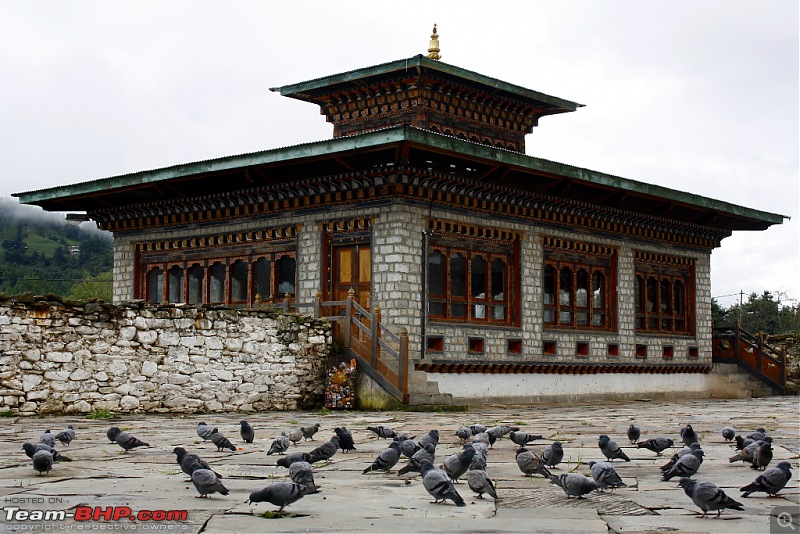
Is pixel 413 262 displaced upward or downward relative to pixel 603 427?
upward

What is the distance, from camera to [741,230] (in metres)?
28.4

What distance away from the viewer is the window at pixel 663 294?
25172mm

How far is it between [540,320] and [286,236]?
555cm

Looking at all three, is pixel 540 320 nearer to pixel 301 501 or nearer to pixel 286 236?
pixel 286 236

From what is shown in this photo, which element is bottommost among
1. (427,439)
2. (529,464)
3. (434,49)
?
(529,464)

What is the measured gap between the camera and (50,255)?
77.1m

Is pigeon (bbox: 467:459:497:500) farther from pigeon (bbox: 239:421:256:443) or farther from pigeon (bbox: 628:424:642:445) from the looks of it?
pigeon (bbox: 239:421:256:443)

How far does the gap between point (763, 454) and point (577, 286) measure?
15207 millimetres

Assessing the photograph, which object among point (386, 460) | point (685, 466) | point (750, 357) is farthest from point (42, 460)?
point (750, 357)

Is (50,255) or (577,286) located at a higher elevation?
(50,255)

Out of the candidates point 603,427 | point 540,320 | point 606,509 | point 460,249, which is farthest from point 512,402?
point 606,509

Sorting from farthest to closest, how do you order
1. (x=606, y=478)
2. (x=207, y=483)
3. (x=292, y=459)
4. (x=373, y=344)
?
(x=373, y=344)
(x=292, y=459)
(x=606, y=478)
(x=207, y=483)

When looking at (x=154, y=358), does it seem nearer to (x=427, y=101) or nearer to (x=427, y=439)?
(x=427, y=439)

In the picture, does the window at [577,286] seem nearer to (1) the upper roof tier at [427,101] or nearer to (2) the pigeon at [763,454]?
(1) the upper roof tier at [427,101]
